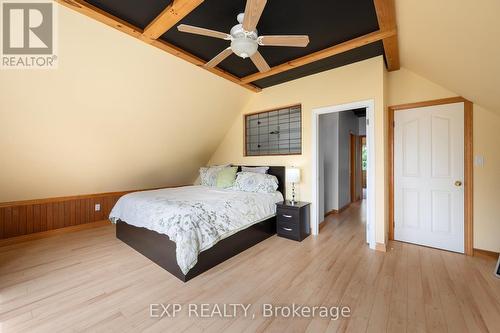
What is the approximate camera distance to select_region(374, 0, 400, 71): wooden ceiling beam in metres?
1.82

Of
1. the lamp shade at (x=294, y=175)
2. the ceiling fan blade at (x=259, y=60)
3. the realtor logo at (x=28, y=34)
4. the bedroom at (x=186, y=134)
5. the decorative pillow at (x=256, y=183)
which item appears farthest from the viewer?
the decorative pillow at (x=256, y=183)

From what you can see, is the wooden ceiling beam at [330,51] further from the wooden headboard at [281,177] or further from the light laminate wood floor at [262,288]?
the light laminate wood floor at [262,288]

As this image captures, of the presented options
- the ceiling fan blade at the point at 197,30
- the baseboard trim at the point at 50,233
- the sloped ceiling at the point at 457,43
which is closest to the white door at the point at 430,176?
the sloped ceiling at the point at 457,43

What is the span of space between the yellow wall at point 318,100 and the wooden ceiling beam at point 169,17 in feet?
7.17

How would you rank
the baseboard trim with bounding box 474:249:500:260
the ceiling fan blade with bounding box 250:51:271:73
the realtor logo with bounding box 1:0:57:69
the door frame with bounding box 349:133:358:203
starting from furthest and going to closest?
the door frame with bounding box 349:133:358:203 < the baseboard trim with bounding box 474:249:500:260 < the ceiling fan blade with bounding box 250:51:271:73 < the realtor logo with bounding box 1:0:57:69

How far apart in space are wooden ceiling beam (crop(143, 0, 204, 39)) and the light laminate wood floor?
2.60 metres

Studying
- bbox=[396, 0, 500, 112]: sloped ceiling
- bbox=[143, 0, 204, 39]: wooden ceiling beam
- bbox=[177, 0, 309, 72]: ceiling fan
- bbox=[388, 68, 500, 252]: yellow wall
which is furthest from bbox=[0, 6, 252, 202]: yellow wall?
bbox=[388, 68, 500, 252]: yellow wall

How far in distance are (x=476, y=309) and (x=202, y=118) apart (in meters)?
4.15

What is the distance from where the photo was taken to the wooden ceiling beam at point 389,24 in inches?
71.6

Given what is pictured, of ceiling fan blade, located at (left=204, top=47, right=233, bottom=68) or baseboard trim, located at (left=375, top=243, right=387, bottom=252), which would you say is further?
baseboard trim, located at (left=375, top=243, right=387, bottom=252)

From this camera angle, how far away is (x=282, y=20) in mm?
2119

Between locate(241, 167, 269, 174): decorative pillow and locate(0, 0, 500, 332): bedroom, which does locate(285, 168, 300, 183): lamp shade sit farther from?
locate(241, 167, 269, 174): decorative pillow

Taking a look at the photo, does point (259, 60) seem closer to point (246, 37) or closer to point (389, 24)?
point (246, 37)

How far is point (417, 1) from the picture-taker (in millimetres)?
1614
